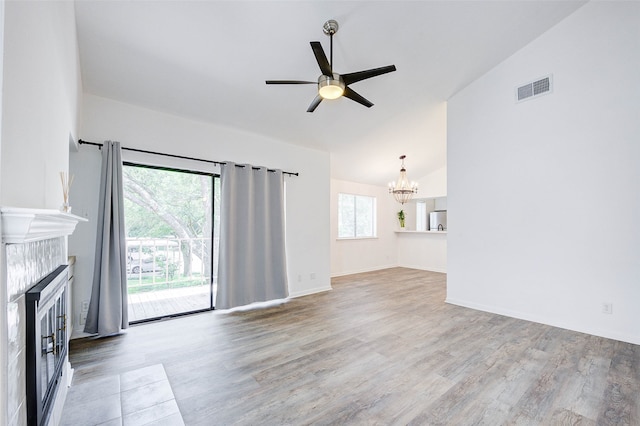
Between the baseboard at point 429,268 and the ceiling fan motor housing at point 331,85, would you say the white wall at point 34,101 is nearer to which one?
the ceiling fan motor housing at point 331,85

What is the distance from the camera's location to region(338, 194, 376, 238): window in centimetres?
708

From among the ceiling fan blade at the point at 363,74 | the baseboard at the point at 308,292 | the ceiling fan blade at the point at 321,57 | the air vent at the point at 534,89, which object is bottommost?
the baseboard at the point at 308,292

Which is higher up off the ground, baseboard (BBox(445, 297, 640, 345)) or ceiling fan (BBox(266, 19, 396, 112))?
ceiling fan (BBox(266, 19, 396, 112))

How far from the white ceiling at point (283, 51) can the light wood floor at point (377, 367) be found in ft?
9.25

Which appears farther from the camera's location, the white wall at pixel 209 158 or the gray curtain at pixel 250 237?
the gray curtain at pixel 250 237

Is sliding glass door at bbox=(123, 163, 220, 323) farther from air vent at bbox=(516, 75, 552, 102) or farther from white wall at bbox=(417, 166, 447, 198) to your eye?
white wall at bbox=(417, 166, 447, 198)

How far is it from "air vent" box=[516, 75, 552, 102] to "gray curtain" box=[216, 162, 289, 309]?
3.60 m

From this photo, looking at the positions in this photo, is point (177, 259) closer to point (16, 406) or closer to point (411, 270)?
point (16, 406)

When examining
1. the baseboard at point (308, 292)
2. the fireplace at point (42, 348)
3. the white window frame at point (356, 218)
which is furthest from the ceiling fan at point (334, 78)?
the white window frame at point (356, 218)

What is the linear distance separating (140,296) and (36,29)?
453cm

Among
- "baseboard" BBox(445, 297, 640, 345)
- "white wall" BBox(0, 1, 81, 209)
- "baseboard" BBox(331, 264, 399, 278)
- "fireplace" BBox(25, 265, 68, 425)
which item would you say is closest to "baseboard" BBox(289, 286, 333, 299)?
"baseboard" BBox(331, 264, 399, 278)

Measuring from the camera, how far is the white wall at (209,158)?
10.3 ft

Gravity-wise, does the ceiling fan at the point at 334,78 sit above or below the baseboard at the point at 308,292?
above

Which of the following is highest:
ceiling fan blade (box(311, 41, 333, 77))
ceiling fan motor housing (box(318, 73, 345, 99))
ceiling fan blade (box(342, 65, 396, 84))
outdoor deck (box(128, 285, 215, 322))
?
ceiling fan blade (box(311, 41, 333, 77))
